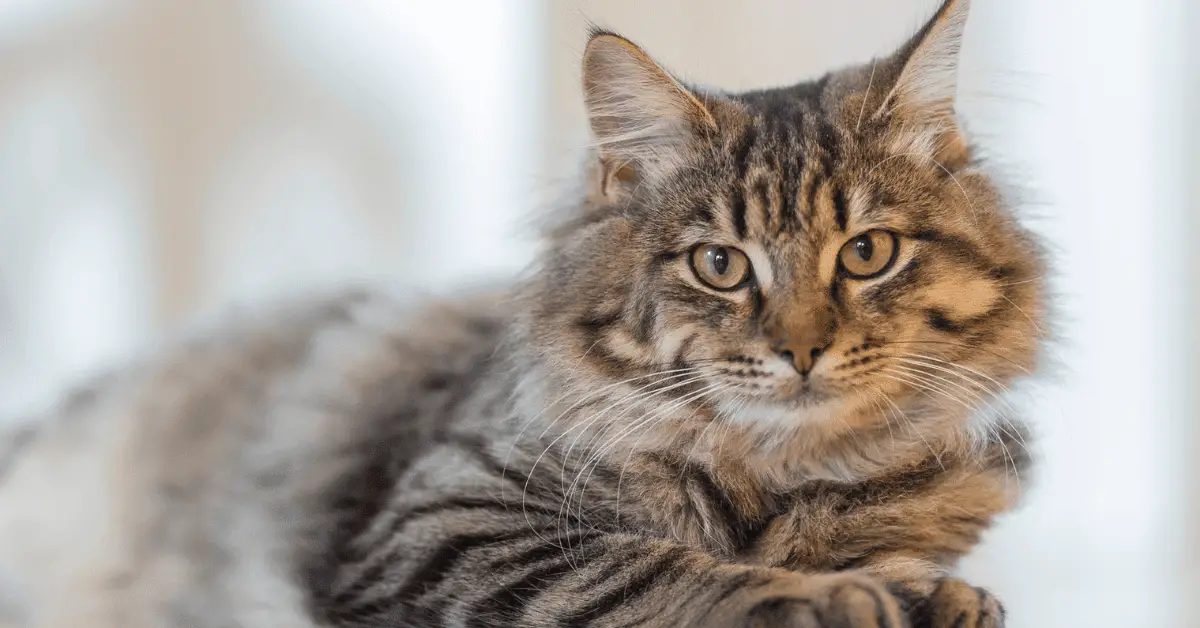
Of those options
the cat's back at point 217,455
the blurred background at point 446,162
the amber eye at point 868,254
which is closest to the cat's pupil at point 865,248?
the amber eye at point 868,254

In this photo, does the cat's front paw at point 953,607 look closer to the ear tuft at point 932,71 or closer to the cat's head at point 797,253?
the cat's head at point 797,253

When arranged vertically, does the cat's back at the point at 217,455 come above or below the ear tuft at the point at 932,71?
below

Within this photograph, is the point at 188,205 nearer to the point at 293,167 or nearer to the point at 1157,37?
the point at 293,167

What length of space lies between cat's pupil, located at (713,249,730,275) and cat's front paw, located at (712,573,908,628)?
339 millimetres

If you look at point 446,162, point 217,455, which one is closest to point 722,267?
point 217,455

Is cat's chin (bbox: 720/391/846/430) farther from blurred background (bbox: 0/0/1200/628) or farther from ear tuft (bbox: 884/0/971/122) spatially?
blurred background (bbox: 0/0/1200/628)

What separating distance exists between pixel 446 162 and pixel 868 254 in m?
1.16

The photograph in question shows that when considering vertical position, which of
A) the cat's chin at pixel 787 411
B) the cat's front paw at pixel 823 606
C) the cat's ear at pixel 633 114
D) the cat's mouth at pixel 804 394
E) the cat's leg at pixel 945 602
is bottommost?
the cat's leg at pixel 945 602

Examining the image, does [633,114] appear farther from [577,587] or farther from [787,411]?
[577,587]

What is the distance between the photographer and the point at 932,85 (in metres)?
1.22

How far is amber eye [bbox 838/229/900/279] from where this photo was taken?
3.74ft

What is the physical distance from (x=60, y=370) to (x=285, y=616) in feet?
2.77

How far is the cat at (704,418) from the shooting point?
1104 mm

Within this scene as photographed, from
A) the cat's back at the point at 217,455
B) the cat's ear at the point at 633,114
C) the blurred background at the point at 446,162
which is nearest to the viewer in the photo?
the cat's ear at the point at 633,114
